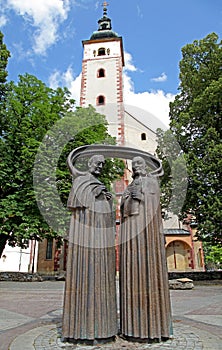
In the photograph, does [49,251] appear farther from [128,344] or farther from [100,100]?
[128,344]

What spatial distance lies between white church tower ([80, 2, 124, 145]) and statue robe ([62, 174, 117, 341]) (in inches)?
1076

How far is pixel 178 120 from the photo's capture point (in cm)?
2139

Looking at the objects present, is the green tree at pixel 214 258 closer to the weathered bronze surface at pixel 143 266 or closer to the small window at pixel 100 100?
the small window at pixel 100 100

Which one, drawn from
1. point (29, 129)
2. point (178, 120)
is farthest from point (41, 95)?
point (178, 120)

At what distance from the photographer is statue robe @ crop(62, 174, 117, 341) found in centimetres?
433

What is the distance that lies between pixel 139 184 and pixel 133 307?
188 centimetres

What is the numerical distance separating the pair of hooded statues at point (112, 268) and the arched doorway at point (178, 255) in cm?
3069

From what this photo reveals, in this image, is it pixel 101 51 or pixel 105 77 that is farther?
pixel 101 51

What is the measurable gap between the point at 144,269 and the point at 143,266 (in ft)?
0.15

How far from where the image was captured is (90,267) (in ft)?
14.8

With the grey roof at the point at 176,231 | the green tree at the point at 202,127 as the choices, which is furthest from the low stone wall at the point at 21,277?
the grey roof at the point at 176,231

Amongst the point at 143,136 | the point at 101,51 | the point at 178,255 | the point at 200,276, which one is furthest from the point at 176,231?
the point at 101,51

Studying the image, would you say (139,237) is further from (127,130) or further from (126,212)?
(127,130)

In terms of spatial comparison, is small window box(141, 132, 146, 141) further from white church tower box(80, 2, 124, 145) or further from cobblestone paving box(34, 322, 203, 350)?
cobblestone paving box(34, 322, 203, 350)
